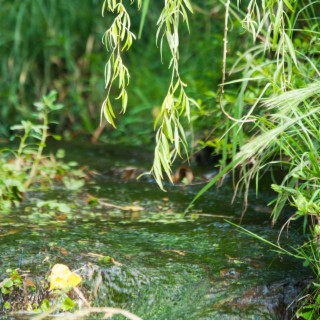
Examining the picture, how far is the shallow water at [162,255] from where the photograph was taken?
2.48 m

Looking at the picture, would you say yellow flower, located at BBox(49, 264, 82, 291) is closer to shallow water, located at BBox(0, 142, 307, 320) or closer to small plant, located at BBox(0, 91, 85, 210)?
shallow water, located at BBox(0, 142, 307, 320)

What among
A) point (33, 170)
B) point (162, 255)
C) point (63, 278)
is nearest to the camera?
point (63, 278)

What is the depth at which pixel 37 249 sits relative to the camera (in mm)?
2680

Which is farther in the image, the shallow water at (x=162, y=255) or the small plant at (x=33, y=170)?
the small plant at (x=33, y=170)

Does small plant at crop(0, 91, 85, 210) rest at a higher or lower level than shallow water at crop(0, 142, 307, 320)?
higher

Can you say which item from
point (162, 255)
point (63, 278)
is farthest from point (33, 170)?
point (63, 278)

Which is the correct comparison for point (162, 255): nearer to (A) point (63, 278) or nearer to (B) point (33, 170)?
(A) point (63, 278)

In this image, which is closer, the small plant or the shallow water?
the shallow water

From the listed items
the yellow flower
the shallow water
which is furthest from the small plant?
the yellow flower

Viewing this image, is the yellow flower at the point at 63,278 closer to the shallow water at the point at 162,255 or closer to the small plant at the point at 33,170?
the shallow water at the point at 162,255

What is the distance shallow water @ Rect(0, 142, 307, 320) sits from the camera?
2479 millimetres

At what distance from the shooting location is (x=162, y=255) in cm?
273

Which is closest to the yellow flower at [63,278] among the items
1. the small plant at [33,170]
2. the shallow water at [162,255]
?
the shallow water at [162,255]

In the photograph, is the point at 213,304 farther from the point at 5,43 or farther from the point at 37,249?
the point at 5,43
